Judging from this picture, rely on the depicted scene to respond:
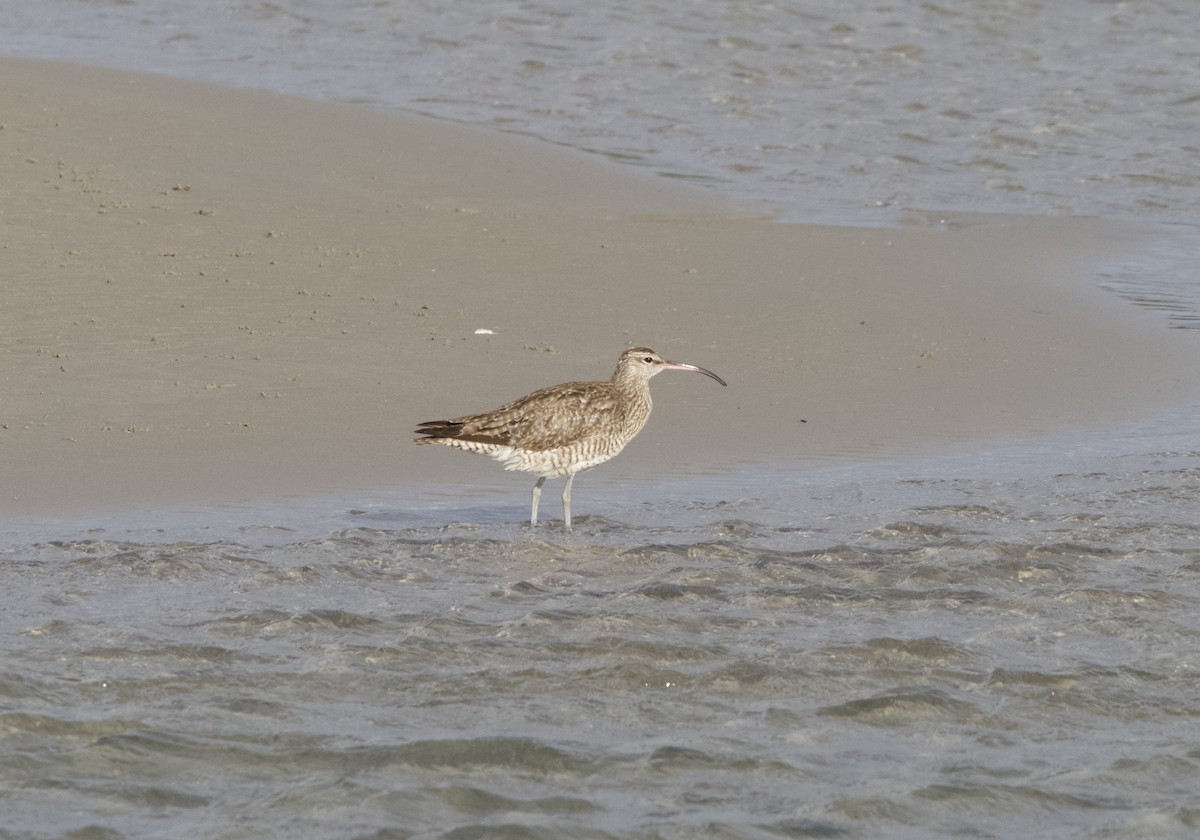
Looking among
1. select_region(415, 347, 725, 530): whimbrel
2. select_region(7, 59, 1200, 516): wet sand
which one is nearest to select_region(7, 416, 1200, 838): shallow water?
select_region(415, 347, 725, 530): whimbrel

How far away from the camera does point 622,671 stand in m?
7.14

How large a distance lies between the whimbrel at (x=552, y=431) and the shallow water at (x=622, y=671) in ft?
1.04

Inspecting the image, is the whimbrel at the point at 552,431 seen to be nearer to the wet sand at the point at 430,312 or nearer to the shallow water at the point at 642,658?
the shallow water at the point at 642,658

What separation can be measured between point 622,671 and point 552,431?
2613 mm

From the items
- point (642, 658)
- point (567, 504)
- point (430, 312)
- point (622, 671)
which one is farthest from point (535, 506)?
point (430, 312)

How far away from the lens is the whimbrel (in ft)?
31.2

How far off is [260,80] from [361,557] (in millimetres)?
12301

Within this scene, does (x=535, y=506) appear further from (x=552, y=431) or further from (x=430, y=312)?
(x=430, y=312)

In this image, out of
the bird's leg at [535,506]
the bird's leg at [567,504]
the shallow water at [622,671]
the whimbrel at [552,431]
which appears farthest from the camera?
the whimbrel at [552,431]

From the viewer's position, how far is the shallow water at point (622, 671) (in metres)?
6.04

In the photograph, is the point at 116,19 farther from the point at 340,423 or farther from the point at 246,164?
the point at 340,423

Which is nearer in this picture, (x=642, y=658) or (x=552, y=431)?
(x=642, y=658)

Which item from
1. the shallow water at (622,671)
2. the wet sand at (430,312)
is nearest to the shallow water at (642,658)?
the shallow water at (622,671)

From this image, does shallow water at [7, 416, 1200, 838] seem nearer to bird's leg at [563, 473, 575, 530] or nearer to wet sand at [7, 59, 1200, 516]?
bird's leg at [563, 473, 575, 530]
